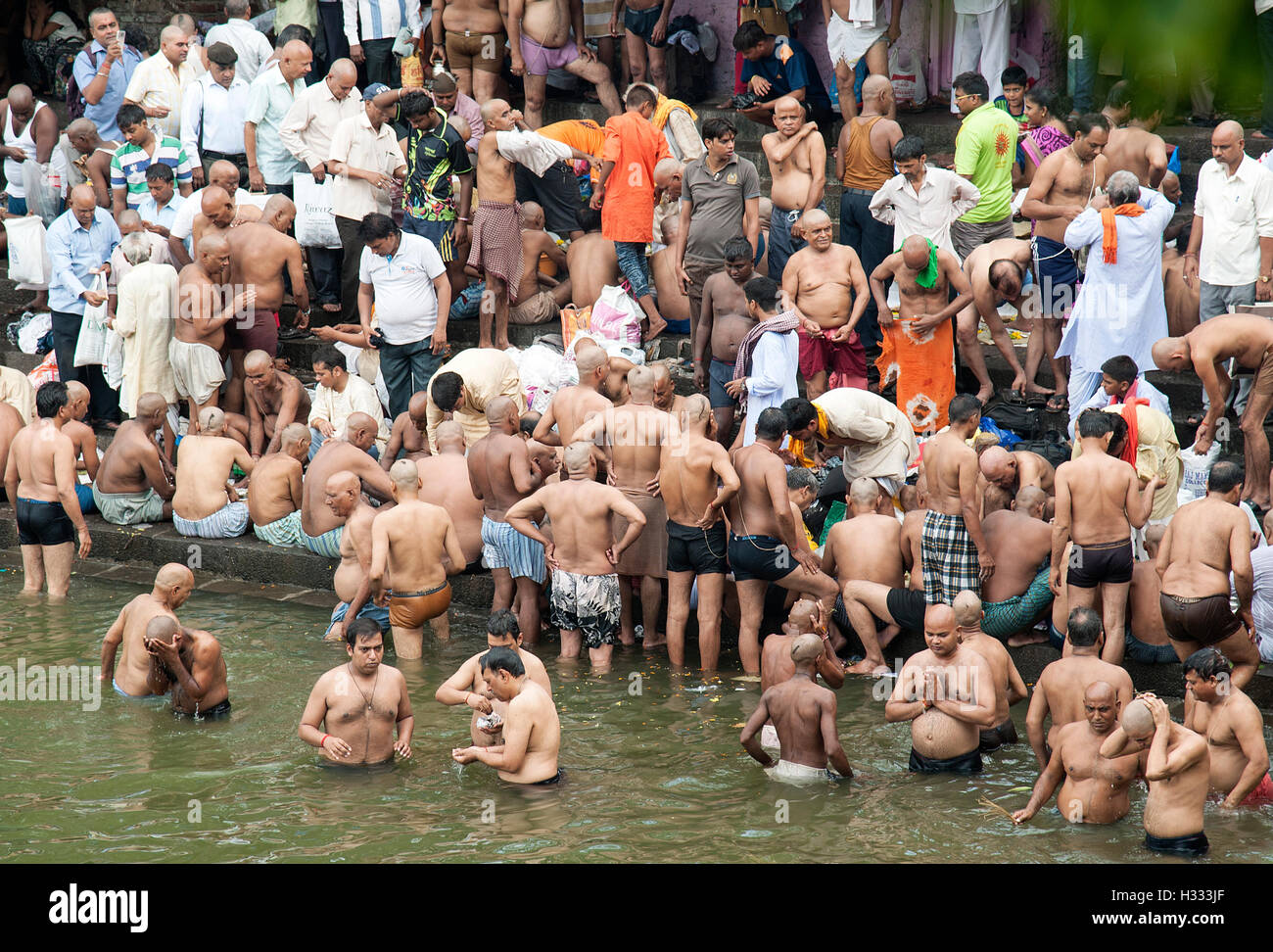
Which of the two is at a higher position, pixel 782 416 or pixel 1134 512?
pixel 782 416

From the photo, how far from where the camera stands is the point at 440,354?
1093cm

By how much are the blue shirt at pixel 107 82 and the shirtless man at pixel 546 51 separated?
3.72m

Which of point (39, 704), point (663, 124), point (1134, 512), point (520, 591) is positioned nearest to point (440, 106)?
point (663, 124)

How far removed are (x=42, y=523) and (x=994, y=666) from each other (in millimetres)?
6612

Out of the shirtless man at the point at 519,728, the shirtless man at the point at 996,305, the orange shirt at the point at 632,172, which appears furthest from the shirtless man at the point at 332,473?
the shirtless man at the point at 996,305

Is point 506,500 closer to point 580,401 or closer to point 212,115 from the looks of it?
point 580,401

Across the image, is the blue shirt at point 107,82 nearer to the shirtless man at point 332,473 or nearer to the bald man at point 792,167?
the shirtless man at point 332,473

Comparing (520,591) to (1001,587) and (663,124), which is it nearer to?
(1001,587)

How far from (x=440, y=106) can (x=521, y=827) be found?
670 centimetres

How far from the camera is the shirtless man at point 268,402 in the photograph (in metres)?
10.7

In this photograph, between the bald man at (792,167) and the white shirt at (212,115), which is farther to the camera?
the white shirt at (212,115)

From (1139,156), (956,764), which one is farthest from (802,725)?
(1139,156)

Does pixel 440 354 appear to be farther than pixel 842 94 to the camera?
No

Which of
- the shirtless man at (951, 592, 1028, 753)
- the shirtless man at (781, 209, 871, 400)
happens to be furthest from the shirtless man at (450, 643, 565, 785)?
the shirtless man at (781, 209, 871, 400)
